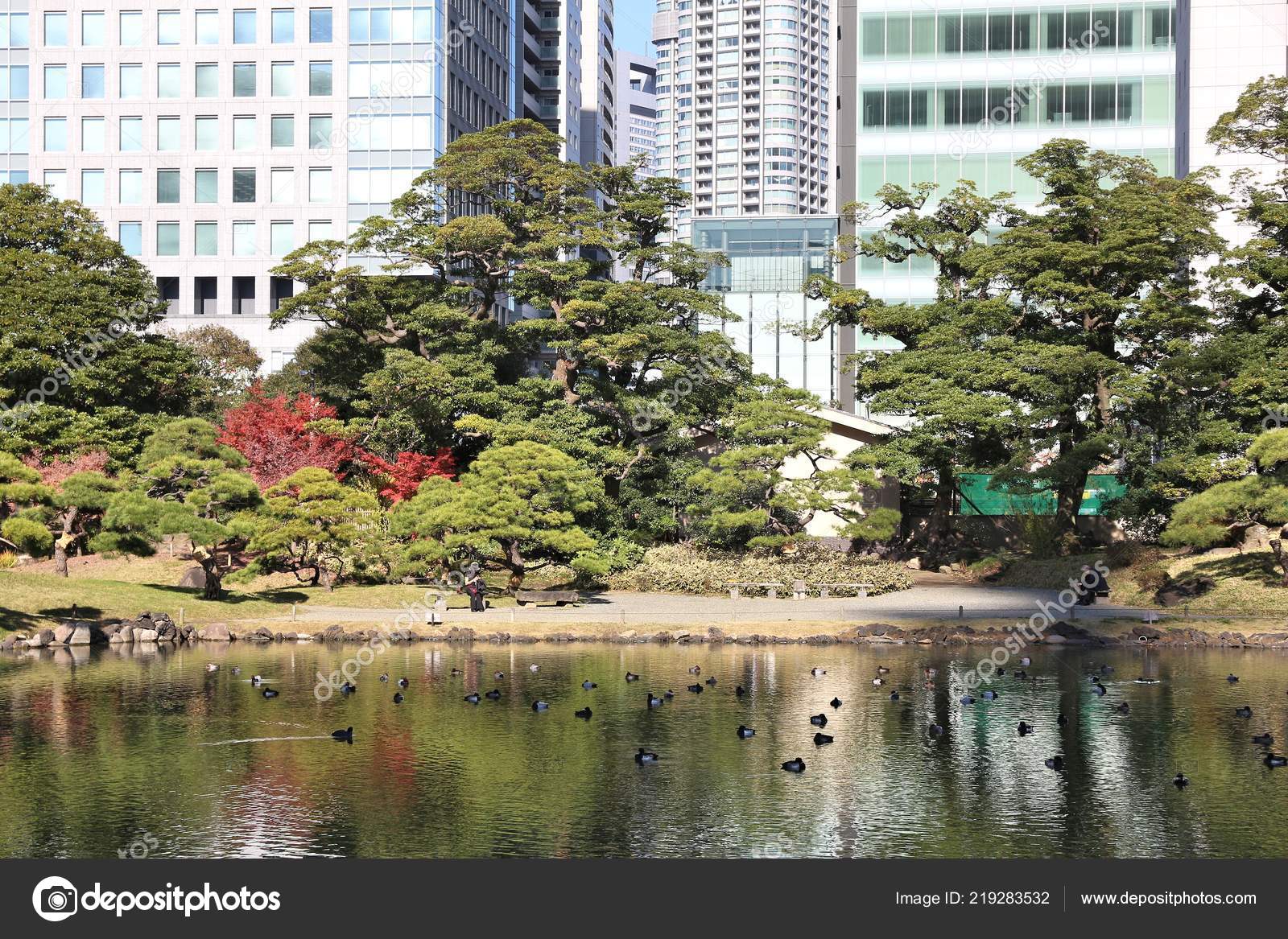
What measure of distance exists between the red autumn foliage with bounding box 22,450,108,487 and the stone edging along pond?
41.1ft

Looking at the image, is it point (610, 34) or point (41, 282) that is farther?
point (610, 34)

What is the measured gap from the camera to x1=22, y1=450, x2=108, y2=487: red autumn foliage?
155ft

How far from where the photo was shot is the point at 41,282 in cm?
4872

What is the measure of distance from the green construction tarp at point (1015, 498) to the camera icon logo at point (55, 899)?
40.3m

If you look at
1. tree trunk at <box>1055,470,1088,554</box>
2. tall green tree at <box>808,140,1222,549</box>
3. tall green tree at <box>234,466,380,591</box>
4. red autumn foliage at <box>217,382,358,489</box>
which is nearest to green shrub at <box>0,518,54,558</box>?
tall green tree at <box>234,466,380,591</box>

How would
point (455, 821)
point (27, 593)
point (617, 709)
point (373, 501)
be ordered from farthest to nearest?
point (373, 501) < point (27, 593) < point (617, 709) < point (455, 821)

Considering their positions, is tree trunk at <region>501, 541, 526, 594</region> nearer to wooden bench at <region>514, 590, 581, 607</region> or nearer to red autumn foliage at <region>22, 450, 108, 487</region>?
wooden bench at <region>514, 590, 581, 607</region>

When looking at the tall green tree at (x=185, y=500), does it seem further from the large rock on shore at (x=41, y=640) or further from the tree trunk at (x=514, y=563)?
the tree trunk at (x=514, y=563)

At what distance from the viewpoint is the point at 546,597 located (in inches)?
1667

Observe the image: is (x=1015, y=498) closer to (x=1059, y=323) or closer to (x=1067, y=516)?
(x=1067, y=516)

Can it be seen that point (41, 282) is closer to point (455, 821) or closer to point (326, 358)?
point (326, 358)

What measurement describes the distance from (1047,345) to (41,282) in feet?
121

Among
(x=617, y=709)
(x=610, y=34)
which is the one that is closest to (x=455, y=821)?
(x=617, y=709)

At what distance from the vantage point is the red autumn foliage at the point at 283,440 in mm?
49062
